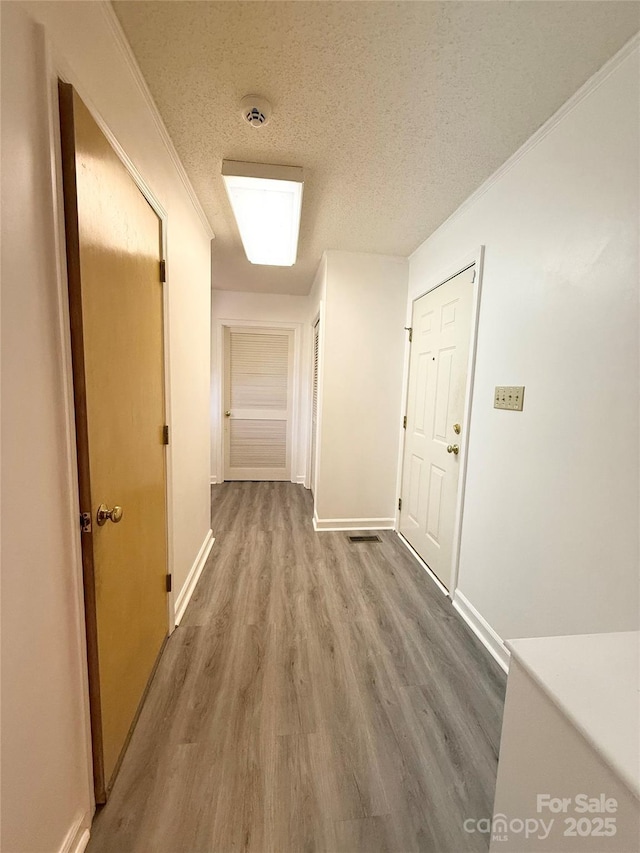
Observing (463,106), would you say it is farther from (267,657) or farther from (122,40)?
(267,657)

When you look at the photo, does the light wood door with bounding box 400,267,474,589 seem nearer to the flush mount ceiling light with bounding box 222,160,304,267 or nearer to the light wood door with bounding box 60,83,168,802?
the flush mount ceiling light with bounding box 222,160,304,267

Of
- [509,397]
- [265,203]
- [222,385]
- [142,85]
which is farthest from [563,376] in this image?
[222,385]

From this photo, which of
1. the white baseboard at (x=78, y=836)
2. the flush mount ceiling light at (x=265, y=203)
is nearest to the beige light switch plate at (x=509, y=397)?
the flush mount ceiling light at (x=265, y=203)

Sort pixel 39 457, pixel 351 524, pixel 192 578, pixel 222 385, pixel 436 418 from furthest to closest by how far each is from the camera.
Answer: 1. pixel 222 385
2. pixel 351 524
3. pixel 436 418
4. pixel 192 578
5. pixel 39 457

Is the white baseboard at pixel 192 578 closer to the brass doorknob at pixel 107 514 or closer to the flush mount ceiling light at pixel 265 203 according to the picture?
the brass doorknob at pixel 107 514

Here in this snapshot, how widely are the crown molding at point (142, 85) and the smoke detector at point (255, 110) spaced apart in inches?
14.2

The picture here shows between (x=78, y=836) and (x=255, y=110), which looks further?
(x=255, y=110)

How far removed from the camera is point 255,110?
1.30m

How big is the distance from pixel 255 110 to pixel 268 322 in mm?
2840

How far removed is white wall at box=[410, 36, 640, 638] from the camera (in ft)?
3.44

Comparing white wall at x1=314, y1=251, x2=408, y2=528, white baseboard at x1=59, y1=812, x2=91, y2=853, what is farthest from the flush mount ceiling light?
white baseboard at x1=59, y1=812, x2=91, y2=853

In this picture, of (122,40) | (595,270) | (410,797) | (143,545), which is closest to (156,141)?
(122,40)

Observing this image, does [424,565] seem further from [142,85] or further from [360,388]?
[142,85]

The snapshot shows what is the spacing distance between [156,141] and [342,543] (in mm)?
2742
